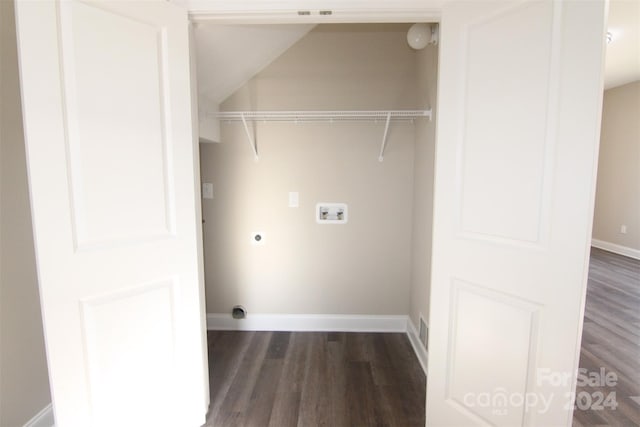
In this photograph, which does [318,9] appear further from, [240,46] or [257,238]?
[257,238]

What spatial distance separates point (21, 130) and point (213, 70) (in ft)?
3.40

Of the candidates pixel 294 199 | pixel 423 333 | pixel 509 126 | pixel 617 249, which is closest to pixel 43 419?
pixel 294 199

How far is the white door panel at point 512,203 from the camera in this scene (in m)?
1.01

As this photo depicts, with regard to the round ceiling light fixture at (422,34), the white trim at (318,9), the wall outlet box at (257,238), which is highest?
the round ceiling light fixture at (422,34)

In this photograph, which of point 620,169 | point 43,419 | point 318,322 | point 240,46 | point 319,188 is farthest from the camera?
point 620,169

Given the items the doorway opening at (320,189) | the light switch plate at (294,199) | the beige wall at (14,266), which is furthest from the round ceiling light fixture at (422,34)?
the beige wall at (14,266)

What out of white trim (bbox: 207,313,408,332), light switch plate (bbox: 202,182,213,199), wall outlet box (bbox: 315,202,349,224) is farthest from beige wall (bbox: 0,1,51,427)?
wall outlet box (bbox: 315,202,349,224)

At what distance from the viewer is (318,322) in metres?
2.49

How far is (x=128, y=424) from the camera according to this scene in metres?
1.30

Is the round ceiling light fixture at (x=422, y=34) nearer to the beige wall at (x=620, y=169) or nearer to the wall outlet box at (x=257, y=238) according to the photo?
the wall outlet box at (x=257, y=238)

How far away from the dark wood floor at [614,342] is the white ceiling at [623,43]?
2.66 metres

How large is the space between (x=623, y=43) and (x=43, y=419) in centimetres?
568

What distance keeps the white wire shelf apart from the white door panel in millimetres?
651

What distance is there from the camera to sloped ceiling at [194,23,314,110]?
166 cm
